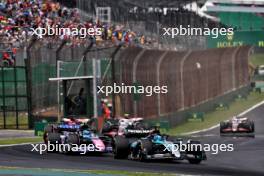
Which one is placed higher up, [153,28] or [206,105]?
[153,28]

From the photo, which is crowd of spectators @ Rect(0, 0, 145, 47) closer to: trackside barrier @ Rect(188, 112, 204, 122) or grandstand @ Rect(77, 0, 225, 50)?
grandstand @ Rect(77, 0, 225, 50)

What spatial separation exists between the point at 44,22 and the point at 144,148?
44.6 ft

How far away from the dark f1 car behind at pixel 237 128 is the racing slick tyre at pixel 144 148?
12755 mm

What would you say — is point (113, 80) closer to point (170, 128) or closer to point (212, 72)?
point (170, 128)

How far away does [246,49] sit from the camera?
43.6 metres

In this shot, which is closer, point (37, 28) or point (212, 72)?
point (37, 28)

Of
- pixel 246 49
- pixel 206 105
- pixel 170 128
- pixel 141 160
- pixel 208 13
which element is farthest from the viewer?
pixel 208 13

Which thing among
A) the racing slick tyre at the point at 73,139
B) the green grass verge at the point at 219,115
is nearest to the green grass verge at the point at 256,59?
the green grass verge at the point at 219,115

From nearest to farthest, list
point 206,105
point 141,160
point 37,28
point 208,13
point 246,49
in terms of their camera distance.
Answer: point 141,160 < point 37,28 < point 206,105 < point 246,49 < point 208,13

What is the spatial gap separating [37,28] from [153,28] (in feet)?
19.8

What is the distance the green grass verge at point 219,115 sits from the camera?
36.9m

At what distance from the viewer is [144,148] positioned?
2236 centimetres

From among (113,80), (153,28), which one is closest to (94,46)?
(113,80)

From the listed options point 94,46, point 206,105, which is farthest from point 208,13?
point 94,46
